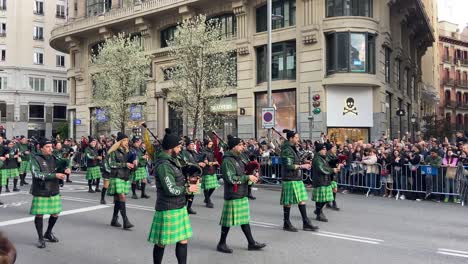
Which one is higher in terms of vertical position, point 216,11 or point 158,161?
point 216,11

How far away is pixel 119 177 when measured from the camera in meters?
9.87

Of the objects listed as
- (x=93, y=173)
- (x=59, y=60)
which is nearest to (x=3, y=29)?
(x=59, y=60)

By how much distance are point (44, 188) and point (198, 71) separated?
1630cm

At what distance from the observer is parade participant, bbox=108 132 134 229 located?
377 inches

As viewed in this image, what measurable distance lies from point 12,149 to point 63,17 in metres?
47.9

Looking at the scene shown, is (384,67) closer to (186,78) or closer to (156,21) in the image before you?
(186,78)

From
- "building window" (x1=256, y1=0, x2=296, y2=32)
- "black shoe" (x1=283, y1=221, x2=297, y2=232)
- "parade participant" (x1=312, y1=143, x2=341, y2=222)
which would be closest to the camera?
"black shoe" (x1=283, y1=221, x2=297, y2=232)

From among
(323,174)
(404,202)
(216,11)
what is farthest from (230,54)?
(323,174)

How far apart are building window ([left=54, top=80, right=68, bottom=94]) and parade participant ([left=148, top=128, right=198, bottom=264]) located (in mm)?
56197

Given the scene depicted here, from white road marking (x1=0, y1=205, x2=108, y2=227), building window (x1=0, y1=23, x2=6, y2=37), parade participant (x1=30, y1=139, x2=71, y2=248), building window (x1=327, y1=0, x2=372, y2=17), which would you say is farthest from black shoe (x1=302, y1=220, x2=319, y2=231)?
building window (x1=0, y1=23, x2=6, y2=37)

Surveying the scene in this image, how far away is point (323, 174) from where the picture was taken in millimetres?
9859

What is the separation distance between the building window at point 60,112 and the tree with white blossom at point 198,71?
37.3 metres

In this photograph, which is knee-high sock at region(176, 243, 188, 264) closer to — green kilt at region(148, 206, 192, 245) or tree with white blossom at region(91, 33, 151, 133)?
green kilt at region(148, 206, 192, 245)

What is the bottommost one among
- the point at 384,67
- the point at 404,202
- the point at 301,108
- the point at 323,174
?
the point at 404,202
